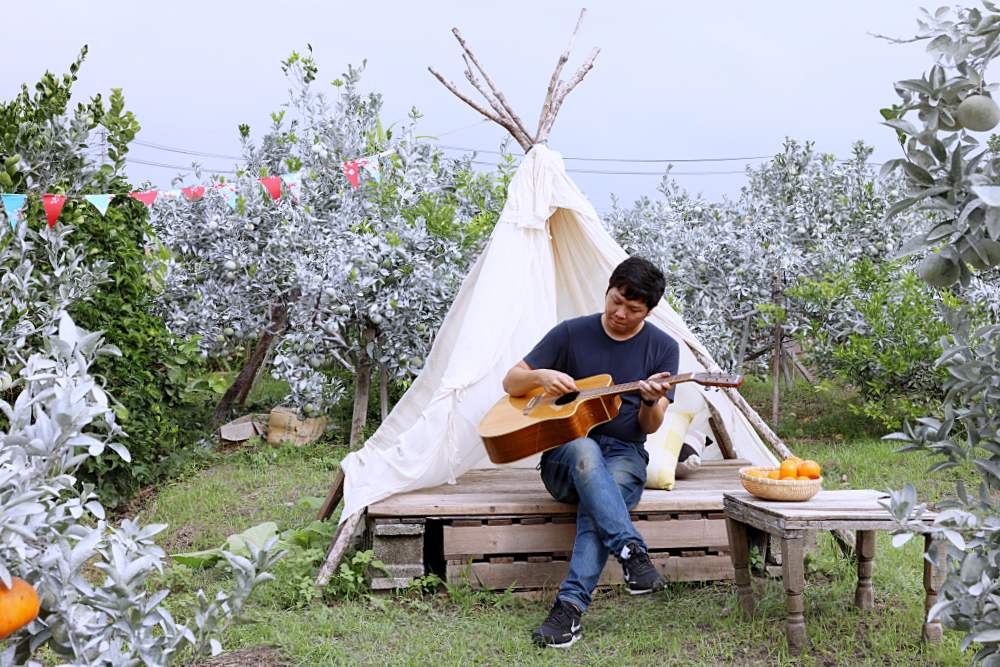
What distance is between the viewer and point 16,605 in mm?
1562

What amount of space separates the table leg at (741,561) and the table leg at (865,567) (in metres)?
0.47

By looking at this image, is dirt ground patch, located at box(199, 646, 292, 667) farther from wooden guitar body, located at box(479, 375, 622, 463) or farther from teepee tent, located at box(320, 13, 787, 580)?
wooden guitar body, located at box(479, 375, 622, 463)

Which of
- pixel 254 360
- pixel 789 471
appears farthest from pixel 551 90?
pixel 254 360

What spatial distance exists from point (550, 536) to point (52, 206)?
128 inches

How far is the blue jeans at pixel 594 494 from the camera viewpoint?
367cm

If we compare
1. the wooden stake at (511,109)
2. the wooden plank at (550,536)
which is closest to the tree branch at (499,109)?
the wooden stake at (511,109)

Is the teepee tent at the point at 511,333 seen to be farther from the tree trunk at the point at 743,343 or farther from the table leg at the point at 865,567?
the tree trunk at the point at 743,343

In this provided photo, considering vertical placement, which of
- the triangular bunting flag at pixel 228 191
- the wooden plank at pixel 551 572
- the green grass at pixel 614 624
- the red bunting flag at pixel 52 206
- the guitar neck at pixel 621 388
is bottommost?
the green grass at pixel 614 624

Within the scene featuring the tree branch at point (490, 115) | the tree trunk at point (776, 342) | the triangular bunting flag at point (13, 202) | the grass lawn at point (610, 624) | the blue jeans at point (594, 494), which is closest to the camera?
the grass lawn at point (610, 624)

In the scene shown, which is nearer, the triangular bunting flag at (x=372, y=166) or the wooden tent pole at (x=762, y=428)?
the wooden tent pole at (x=762, y=428)

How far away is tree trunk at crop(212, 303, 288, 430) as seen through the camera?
7.73 m

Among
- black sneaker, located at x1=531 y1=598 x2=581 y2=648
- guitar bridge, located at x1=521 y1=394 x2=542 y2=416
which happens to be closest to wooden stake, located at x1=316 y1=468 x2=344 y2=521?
guitar bridge, located at x1=521 y1=394 x2=542 y2=416

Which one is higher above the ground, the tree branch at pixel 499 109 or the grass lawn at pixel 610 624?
the tree branch at pixel 499 109

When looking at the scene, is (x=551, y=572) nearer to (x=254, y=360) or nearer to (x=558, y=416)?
(x=558, y=416)
